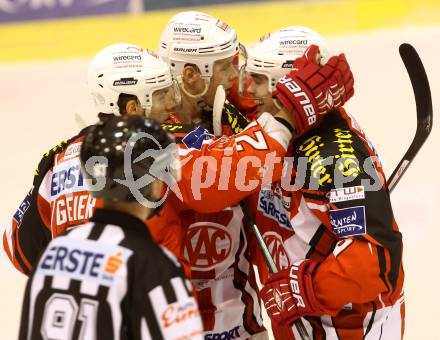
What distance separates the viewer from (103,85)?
9.37 feet

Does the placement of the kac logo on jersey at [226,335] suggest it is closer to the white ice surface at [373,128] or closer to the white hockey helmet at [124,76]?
the white hockey helmet at [124,76]

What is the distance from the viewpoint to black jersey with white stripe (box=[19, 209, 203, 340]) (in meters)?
2.00

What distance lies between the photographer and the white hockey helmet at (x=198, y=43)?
10.8ft

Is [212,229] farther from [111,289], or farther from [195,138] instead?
[111,289]

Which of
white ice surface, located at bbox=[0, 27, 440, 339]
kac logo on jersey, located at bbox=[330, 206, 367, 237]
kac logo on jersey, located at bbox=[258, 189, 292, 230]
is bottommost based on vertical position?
white ice surface, located at bbox=[0, 27, 440, 339]

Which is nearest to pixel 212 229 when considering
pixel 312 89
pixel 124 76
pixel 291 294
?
pixel 291 294

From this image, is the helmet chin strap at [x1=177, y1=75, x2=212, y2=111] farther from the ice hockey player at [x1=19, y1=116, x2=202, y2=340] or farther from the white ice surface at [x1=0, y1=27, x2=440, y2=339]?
the white ice surface at [x1=0, y1=27, x2=440, y2=339]

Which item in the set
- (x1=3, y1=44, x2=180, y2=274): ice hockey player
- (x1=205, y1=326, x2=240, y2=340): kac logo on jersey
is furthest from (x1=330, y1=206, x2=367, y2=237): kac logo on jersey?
(x1=205, y1=326, x2=240, y2=340): kac logo on jersey

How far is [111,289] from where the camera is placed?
1.99 meters

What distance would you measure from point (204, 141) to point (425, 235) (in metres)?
2.36

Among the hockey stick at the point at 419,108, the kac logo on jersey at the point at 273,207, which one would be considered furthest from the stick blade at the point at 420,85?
the kac logo on jersey at the point at 273,207

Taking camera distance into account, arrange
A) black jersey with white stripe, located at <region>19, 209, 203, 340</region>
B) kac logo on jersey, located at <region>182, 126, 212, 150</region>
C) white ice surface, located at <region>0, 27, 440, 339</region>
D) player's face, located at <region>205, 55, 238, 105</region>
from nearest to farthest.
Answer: black jersey with white stripe, located at <region>19, 209, 203, 340</region>
kac logo on jersey, located at <region>182, 126, 212, 150</region>
player's face, located at <region>205, 55, 238, 105</region>
white ice surface, located at <region>0, 27, 440, 339</region>

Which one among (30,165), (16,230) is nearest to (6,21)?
(30,165)

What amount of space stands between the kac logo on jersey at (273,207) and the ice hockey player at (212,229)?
89 mm
